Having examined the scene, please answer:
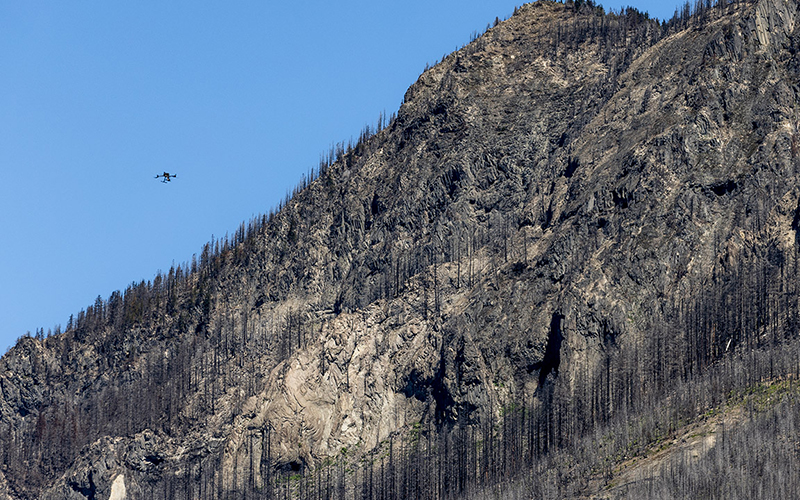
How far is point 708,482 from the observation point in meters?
166

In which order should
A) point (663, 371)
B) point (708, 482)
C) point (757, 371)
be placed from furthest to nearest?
point (663, 371), point (757, 371), point (708, 482)

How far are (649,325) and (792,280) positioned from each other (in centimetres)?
1924

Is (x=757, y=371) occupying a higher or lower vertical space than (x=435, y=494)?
higher

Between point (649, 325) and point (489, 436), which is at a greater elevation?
point (649, 325)

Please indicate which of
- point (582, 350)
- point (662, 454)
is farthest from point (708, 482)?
point (582, 350)

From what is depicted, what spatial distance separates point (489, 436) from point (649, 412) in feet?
80.0

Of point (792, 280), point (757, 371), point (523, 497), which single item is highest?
point (792, 280)

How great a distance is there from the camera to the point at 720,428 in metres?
173

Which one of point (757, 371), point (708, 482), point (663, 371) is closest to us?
point (708, 482)

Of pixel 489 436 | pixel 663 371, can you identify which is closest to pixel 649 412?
pixel 663 371

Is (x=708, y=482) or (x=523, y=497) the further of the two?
(x=523, y=497)

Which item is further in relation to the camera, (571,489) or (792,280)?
(792,280)

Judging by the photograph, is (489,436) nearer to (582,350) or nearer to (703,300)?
(582,350)

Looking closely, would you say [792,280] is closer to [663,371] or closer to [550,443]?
[663,371]
